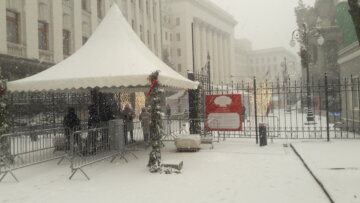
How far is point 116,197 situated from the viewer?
6.68 m

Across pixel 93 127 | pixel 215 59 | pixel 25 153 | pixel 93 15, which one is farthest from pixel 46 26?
pixel 215 59

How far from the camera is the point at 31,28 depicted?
21.8 metres

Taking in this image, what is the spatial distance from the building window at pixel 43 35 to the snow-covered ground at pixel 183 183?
1541 cm

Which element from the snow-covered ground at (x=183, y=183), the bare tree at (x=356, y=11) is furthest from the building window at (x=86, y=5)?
the bare tree at (x=356, y=11)

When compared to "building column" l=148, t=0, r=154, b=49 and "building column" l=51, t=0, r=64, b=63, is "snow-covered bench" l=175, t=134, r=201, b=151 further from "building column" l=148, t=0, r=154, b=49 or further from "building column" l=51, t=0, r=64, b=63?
"building column" l=148, t=0, r=154, b=49

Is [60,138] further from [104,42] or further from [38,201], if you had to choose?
[38,201]

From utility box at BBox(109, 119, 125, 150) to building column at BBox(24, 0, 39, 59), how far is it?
1407cm

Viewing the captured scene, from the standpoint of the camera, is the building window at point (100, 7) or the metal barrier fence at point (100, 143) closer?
the metal barrier fence at point (100, 143)

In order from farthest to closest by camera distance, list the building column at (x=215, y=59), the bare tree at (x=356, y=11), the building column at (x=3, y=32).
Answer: the building column at (x=215, y=59), the building column at (x=3, y=32), the bare tree at (x=356, y=11)

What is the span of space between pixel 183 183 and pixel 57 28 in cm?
2106

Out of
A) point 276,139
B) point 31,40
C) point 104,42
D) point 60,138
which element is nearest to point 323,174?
point 276,139

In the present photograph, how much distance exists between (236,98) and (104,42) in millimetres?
6202

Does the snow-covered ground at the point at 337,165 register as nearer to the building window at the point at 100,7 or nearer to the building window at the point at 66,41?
the building window at the point at 66,41

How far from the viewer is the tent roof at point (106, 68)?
9688 millimetres
